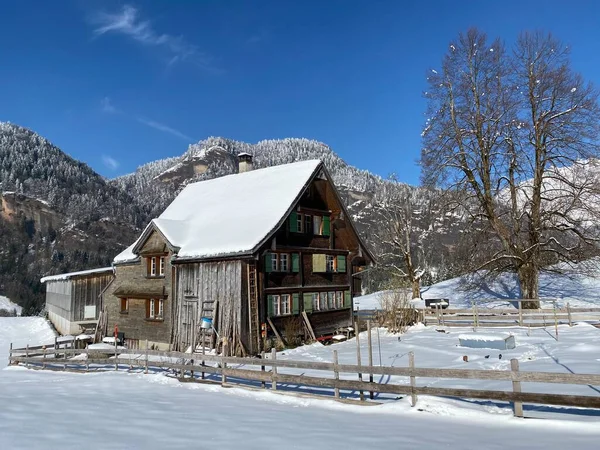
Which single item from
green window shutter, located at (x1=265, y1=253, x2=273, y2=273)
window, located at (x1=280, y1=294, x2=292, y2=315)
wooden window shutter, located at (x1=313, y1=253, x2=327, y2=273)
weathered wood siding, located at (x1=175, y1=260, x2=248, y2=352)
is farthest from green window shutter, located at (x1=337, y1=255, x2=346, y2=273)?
weathered wood siding, located at (x1=175, y1=260, x2=248, y2=352)

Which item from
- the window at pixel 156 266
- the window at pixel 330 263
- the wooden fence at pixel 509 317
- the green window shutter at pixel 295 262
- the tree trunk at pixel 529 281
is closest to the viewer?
the green window shutter at pixel 295 262

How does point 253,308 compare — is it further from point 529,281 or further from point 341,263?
point 529,281

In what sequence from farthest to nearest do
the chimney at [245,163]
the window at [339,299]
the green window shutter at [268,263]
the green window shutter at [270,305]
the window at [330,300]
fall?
the chimney at [245,163]
the window at [339,299]
the window at [330,300]
the green window shutter at [268,263]
the green window shutter at [270,305]

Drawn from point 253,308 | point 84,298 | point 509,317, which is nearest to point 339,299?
point 253,308

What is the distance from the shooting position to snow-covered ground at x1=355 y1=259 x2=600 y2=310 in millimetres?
34281

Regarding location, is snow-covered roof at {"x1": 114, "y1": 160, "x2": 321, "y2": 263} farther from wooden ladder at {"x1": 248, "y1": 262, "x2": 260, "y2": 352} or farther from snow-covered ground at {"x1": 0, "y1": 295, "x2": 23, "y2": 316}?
snow-covered ground at {"x1": 0, "y1": 295, "x2": 23, "y2": 316}

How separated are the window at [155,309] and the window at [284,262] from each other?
7.02 meters

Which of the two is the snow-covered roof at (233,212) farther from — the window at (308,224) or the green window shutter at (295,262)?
the green window shutter at (295,262)

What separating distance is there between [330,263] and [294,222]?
432 cm

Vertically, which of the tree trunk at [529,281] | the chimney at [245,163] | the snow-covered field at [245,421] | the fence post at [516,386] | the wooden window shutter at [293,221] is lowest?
the snow-covered field at [245,421]

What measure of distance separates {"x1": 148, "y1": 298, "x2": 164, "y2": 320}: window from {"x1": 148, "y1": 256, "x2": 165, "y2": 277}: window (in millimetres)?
1527

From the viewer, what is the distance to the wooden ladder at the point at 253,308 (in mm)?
21922

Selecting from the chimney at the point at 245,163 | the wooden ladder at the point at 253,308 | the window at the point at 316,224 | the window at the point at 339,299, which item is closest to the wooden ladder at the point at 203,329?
the wooden ladder at the point at 253,308

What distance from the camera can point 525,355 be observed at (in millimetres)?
17719
